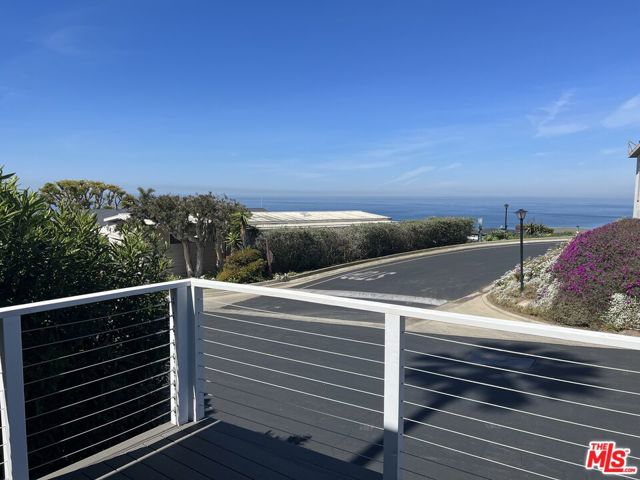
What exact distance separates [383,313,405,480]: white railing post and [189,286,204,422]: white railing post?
5.32 ft

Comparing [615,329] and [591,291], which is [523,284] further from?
[615,329]

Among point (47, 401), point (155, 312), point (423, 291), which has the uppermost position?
point (155, 312)

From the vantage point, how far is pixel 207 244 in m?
22.3

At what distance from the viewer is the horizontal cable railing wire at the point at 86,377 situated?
3256 millimetres

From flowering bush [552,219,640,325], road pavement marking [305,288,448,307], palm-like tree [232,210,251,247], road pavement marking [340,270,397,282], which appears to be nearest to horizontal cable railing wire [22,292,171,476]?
flowering bush [552,219,640,325]

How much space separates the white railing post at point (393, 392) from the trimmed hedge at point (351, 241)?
61.2 ft

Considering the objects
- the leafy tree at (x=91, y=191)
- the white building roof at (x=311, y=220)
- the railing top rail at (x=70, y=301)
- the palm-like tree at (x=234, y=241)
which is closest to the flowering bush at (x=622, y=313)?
the railing top rail at (x=70, y=301)

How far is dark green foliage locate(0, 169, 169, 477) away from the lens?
328 cm

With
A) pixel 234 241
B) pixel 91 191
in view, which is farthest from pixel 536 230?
pixel 91 191

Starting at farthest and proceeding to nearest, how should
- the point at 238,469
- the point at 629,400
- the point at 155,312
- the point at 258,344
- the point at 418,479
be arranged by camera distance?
the point at 258,344
the point at 629,400
the point at 418,479
the point at 155,312
the point at 238,469

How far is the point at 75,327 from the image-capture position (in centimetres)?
355

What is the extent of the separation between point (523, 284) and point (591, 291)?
330 centimetres

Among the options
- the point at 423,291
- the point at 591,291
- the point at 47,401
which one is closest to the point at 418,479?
the point at 47,401

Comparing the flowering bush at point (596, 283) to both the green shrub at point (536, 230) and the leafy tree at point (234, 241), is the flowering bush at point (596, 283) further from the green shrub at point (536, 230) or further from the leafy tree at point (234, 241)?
the green shrub at point (536, 230)
